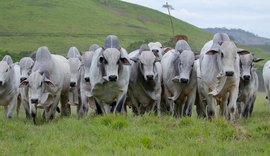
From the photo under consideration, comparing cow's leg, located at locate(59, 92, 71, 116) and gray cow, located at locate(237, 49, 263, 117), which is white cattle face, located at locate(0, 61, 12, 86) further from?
gray cow, located at locate(237, 49, 263, 117)

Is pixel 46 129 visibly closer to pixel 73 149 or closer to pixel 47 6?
pixel 73 149

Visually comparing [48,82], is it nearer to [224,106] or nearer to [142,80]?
[142,80]

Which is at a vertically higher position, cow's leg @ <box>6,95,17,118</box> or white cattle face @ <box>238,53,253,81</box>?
white cattle face @ <box>238,53,253,81</box>

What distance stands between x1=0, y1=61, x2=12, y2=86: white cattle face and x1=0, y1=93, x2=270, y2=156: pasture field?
128 inches

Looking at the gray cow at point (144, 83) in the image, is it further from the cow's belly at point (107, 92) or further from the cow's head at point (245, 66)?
the cow's head at point (245, 66)

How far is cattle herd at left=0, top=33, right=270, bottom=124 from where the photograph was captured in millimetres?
10867

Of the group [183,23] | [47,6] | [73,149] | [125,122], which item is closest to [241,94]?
[125,122]

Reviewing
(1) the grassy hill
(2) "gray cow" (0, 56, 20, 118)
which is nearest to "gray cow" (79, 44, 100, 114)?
(2) "gray cow" (0, 56, 20, 118)

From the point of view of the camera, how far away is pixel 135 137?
27.5ft

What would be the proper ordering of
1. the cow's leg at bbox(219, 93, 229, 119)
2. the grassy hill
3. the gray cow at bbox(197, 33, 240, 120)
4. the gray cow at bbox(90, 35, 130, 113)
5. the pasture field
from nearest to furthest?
the pasture field < the gray cow at bbox(197, 33, 240, 120) < the gray cow at bbox(90, 35, 130, 113) < the cow's leg at bbox(219, 93, 229, 119) < the grassy hill

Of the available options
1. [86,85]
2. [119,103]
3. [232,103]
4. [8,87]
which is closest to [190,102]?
[232,103]

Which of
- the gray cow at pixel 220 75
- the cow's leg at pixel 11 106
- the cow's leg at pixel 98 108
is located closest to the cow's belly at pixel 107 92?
the cow's leg at pixel 98 108

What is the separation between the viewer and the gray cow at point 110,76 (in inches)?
422

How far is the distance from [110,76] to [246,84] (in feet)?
15.4
